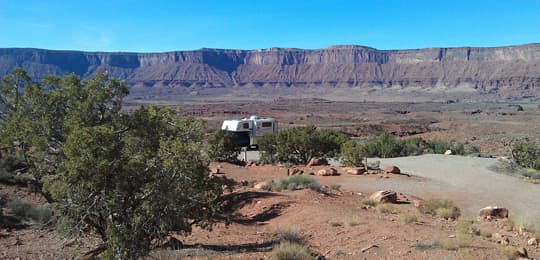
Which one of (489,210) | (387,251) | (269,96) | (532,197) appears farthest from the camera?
(269,96)

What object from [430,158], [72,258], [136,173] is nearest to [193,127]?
[136,173]

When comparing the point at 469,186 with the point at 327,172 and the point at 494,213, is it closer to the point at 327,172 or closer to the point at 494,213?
the point at 327,172

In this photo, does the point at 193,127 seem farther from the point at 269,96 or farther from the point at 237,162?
the point at 269,96

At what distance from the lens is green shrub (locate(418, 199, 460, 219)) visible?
1259 centimetres

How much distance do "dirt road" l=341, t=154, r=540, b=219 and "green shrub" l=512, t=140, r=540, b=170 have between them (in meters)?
2.57

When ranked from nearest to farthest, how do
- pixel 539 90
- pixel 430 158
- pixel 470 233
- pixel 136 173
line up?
pixel 136 173
pixel 470 233
pixel 430 158
pixel 539 90

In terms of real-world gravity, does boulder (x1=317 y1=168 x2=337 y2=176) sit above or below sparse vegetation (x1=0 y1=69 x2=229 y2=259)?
below

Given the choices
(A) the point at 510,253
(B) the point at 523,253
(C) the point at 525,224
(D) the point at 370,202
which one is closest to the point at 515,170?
(D) the point at 370,202

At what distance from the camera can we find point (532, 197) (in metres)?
17.0

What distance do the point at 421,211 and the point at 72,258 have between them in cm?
880

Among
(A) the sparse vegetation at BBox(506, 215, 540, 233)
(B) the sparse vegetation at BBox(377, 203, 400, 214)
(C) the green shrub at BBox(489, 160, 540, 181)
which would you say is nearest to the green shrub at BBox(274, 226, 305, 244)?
(B) the sparse vegetation at BBox(377, 203, 400, 214)

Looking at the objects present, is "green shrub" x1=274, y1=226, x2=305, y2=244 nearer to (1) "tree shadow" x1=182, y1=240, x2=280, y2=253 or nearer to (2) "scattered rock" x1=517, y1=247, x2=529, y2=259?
(1) "tree shadow" x1=182, y1=240, x2=280, y2=253

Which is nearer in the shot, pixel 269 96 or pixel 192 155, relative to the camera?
pixel 192 155

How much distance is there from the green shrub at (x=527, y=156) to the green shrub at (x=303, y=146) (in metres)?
9.46
